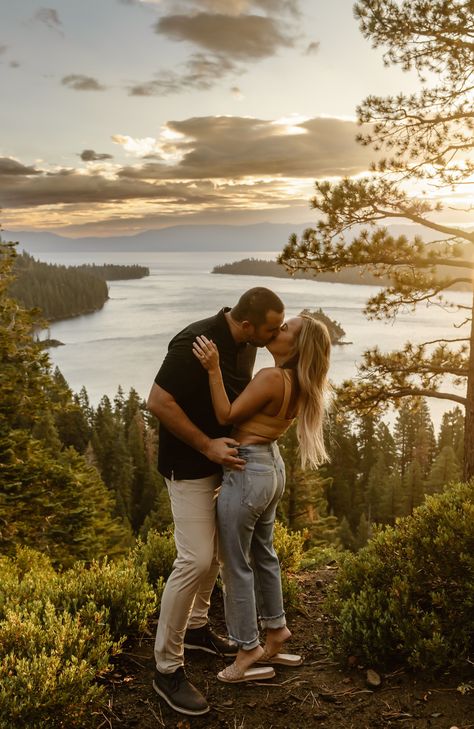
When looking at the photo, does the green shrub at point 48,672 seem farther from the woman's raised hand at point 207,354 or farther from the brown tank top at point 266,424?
the woman's raised hand at point 207,354

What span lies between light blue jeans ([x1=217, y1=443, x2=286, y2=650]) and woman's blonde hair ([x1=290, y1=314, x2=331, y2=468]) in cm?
30

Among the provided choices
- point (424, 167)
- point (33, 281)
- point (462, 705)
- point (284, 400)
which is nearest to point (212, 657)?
point (462, 705)

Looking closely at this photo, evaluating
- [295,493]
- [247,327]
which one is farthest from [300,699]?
[295,493]

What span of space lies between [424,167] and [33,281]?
167 metres

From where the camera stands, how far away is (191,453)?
135 inches

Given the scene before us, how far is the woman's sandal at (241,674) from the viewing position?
3.65 metres

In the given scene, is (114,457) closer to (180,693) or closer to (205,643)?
(205,643)

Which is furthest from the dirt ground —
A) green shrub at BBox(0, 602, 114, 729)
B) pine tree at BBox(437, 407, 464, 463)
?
pine tree at BBox(437, 407, 464, 463)

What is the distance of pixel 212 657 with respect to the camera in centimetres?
400

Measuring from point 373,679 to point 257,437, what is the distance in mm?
1683

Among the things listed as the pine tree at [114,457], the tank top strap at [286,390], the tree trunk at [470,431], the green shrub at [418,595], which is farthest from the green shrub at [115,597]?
the pine tree at [114,457]

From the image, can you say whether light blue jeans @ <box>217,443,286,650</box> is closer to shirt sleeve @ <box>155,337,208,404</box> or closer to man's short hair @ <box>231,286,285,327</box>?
shirt sleeve @ <box>155,337,208,404</box>

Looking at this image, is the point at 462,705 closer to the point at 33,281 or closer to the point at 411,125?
the point at 411,125

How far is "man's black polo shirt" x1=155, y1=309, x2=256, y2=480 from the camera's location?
333 centimetres
